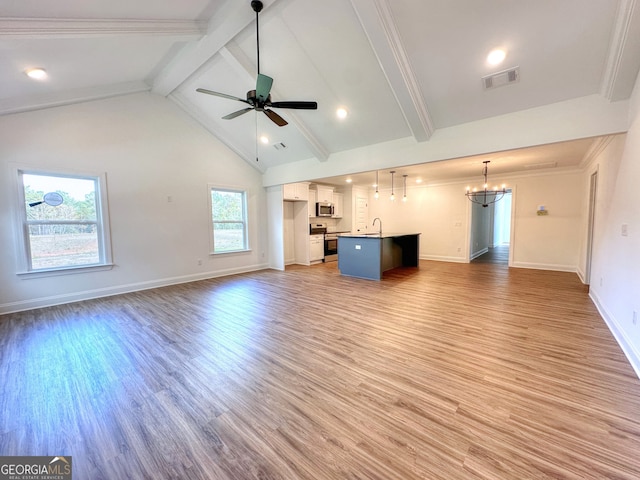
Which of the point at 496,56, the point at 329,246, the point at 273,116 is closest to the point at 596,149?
the point at 496,56

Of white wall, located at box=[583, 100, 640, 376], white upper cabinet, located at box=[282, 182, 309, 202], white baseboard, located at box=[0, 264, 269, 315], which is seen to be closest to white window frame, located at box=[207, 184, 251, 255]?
white baseboard, located at box=[0, 264, 269, 315]

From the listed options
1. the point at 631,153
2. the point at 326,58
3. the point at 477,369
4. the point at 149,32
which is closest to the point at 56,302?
the point at 149,32

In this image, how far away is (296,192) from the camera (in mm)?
7320

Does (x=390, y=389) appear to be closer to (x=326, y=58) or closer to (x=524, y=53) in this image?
(x=524, y=53)

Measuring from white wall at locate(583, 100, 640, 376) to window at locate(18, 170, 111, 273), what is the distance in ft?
23.6

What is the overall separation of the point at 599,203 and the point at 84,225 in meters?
8.66

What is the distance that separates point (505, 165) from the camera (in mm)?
5941

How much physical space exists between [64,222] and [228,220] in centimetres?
298

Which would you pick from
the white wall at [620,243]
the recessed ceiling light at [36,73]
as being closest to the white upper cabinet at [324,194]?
the recessed ceiling light at [36,73]

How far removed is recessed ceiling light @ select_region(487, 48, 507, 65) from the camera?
291 cm

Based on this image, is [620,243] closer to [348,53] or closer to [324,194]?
[348,53]

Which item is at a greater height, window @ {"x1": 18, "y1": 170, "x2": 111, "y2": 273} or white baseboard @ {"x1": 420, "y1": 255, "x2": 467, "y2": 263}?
window @ {"x1": 18, "y1": 170, "x2": 111, "y2": 273}

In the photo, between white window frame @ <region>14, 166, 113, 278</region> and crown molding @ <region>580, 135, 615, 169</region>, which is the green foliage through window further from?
crown molding @ <region>580, 135, 615, 169</region>

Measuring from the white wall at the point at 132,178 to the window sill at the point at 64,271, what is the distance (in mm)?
68
